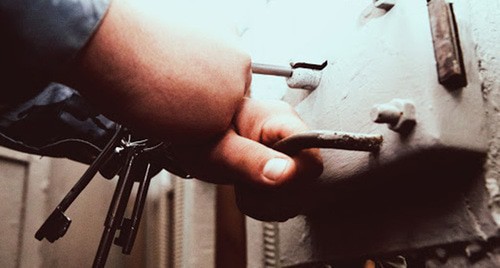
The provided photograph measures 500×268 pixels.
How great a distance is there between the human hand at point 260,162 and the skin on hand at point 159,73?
0.04m

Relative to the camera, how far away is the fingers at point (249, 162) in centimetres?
58

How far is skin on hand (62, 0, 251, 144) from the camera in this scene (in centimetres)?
56

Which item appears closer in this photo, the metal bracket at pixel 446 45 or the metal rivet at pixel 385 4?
the metal bracket at pixel 446 45

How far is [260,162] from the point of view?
59 centimetres

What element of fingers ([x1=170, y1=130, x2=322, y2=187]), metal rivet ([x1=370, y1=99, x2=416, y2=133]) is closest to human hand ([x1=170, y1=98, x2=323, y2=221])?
fingers ([x1=170, y1=130, x2=322, y2=187])

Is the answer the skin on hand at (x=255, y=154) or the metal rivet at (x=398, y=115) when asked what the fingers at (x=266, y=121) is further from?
the metal rivet at (x=398, y=115)

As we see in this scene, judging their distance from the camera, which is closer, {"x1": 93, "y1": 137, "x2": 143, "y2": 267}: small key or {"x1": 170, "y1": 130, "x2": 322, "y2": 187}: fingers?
{"x1": 170, "y1": 130, "x2": 322, "y2": 187}: fingers

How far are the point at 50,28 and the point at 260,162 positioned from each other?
0.97 feet

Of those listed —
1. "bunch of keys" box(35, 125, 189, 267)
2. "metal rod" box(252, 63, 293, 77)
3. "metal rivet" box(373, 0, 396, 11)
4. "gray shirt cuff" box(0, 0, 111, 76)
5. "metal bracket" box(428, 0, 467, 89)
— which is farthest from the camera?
"bunch of keys" box(35, 125, 189, 267)

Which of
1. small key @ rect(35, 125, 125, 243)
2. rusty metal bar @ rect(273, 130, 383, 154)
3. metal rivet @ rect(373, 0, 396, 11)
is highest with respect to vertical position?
metal rivet @ rect(373, 0, 396, 11)

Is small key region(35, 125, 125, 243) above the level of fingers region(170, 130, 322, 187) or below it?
below

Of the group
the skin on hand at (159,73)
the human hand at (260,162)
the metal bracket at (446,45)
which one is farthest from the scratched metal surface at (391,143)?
the skin on hand at (159,73)

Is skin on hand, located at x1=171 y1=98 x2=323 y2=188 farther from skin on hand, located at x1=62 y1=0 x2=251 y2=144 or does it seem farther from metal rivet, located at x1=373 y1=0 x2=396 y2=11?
metal rivet, located at x1=373 y1=0 x2=396 y2=11

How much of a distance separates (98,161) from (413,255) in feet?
2.21
